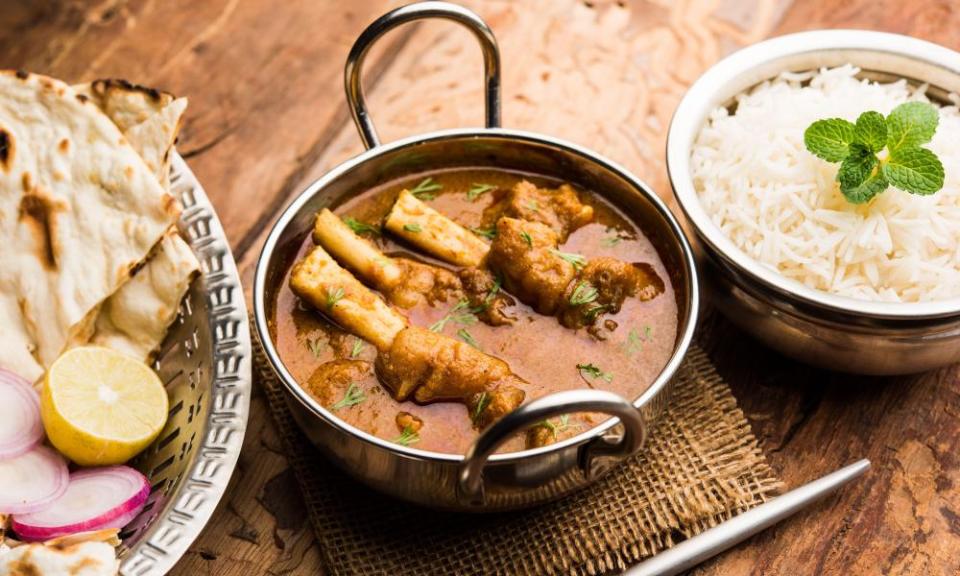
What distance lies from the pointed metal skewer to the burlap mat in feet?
0.11

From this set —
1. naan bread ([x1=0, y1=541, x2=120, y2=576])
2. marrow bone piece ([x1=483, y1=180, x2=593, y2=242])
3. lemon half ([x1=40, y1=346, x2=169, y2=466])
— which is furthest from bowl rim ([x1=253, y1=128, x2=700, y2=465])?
naan bread ([x1=0, y1=541, x2=120, y2=576])

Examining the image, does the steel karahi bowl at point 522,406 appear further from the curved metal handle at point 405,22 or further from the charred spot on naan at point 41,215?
the charred spot on naan at point 41,215

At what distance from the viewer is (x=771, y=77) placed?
102 inches

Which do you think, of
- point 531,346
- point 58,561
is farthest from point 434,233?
point 58,561

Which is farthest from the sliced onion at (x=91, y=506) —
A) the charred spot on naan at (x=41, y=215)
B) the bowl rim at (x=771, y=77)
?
the bowl rim at (x=771, y=77)

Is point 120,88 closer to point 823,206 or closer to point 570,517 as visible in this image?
point 570,517

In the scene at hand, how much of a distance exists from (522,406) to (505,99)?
Answer: 5.30 feet

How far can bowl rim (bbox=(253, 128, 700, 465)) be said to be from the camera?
1760 mm

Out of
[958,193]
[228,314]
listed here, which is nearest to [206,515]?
[228,314]

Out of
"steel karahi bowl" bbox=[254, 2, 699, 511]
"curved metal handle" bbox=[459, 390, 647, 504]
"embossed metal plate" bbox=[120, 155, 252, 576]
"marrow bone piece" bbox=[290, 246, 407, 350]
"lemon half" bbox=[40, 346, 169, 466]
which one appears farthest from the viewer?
"marrow bone piece" bbox=[290, 246, 407, 350]

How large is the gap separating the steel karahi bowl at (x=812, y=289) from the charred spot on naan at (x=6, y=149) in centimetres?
144

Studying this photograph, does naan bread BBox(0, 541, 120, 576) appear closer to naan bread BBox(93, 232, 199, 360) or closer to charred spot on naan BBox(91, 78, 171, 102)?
naan bread BBox(93, 232, 199, 360)

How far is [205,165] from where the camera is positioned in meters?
2.82

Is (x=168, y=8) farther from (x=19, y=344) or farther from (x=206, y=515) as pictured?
(x=206, y=515)
